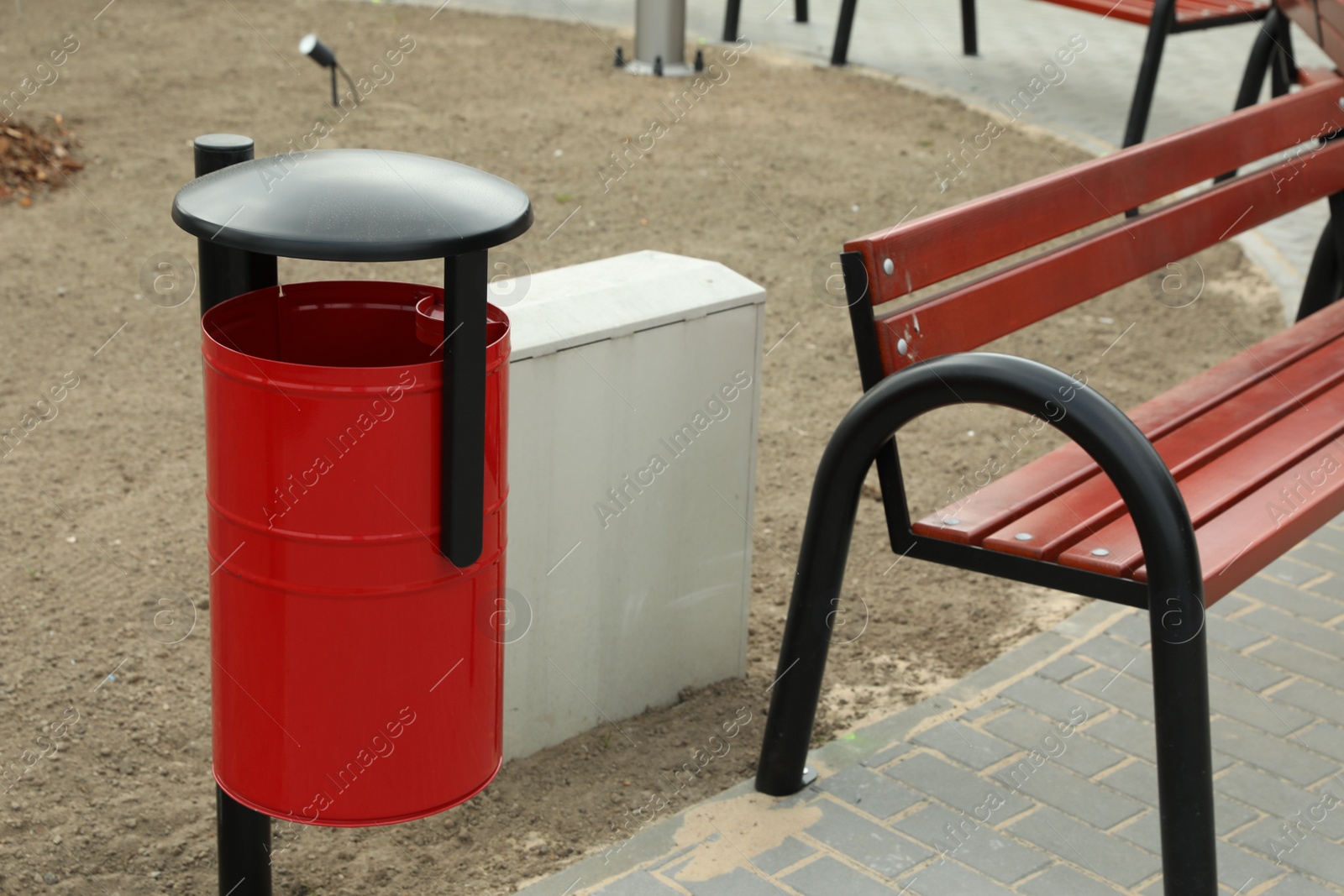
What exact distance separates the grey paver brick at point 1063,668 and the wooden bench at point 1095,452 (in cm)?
65

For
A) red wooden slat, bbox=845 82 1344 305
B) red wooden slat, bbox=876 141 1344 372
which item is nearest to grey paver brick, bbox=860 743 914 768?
red wooden slat, bbox=876 141 1344 372

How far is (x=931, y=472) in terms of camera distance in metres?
4.63

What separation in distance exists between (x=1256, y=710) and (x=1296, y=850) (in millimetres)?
532

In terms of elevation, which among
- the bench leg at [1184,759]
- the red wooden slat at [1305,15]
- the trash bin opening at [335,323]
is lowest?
the bench leg at [1184,759]

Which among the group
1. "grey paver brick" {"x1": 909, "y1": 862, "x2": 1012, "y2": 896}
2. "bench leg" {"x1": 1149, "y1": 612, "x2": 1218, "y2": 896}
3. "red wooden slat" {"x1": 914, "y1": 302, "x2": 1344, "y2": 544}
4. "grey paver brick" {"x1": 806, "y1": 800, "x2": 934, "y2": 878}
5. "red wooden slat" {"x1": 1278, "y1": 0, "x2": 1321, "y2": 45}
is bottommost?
"grey paver brick" {"x1": 806, "y1": 800, "x2": 934, "y2": 878}

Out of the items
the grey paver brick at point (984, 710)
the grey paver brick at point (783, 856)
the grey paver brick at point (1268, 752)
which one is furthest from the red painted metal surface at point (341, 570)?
the grey paver brick at point (1268, 752)

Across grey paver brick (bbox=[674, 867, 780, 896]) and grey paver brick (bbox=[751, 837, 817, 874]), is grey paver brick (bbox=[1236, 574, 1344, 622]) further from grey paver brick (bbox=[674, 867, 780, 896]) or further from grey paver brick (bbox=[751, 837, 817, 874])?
grey paver brick (bbox=[674, 867, 780, 896])

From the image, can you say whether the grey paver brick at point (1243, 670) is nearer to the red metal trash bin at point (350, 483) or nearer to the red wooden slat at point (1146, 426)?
the red wooden slat at point (1146, 426)

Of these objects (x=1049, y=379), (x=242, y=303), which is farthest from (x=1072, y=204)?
(x=242, y=303)

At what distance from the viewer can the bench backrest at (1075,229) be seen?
2.75 metres

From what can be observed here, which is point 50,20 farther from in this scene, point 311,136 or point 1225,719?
point 1225,719

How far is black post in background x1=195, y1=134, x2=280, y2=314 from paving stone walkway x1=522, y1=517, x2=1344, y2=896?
1246 mm

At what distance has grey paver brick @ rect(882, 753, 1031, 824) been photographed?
2984mm

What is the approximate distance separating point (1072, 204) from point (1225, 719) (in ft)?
4.08
